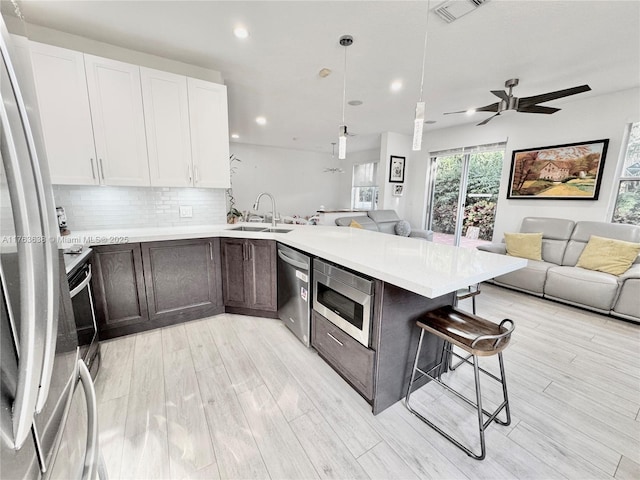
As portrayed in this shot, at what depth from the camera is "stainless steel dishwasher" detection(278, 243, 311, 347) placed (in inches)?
82.0

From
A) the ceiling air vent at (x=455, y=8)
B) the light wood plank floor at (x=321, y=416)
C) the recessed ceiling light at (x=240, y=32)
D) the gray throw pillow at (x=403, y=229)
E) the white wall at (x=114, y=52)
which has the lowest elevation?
the light wood plank floor at (x=321, y=416)

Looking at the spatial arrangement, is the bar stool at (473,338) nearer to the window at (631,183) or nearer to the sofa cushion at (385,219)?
the window at (631,183)

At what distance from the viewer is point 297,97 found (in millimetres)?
3781

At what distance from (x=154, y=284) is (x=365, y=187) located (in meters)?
6.90

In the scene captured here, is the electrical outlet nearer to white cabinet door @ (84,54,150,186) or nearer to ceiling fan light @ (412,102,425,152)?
white cabinet door @ (84,54,150,186)

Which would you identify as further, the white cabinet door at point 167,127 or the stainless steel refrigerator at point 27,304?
the white cabinet door at point 167,127

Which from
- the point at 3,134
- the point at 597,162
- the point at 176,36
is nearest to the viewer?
the point at 3,134

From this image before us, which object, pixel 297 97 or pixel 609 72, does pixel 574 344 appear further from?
pixel 297 97

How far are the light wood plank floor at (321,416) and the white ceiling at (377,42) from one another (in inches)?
105

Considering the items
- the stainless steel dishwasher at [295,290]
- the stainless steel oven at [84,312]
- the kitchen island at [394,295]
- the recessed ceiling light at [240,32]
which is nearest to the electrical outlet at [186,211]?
the kitchen island at [394,295]

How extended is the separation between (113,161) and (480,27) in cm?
338

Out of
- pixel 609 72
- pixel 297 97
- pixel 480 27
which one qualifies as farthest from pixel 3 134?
pixel 609 72

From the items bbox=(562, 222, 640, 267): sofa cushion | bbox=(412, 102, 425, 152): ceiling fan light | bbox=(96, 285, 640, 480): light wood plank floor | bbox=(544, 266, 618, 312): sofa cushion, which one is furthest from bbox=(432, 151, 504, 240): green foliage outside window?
bbox=(412, 102, 425, 152): ceiling fan light

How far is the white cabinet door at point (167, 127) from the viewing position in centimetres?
245
